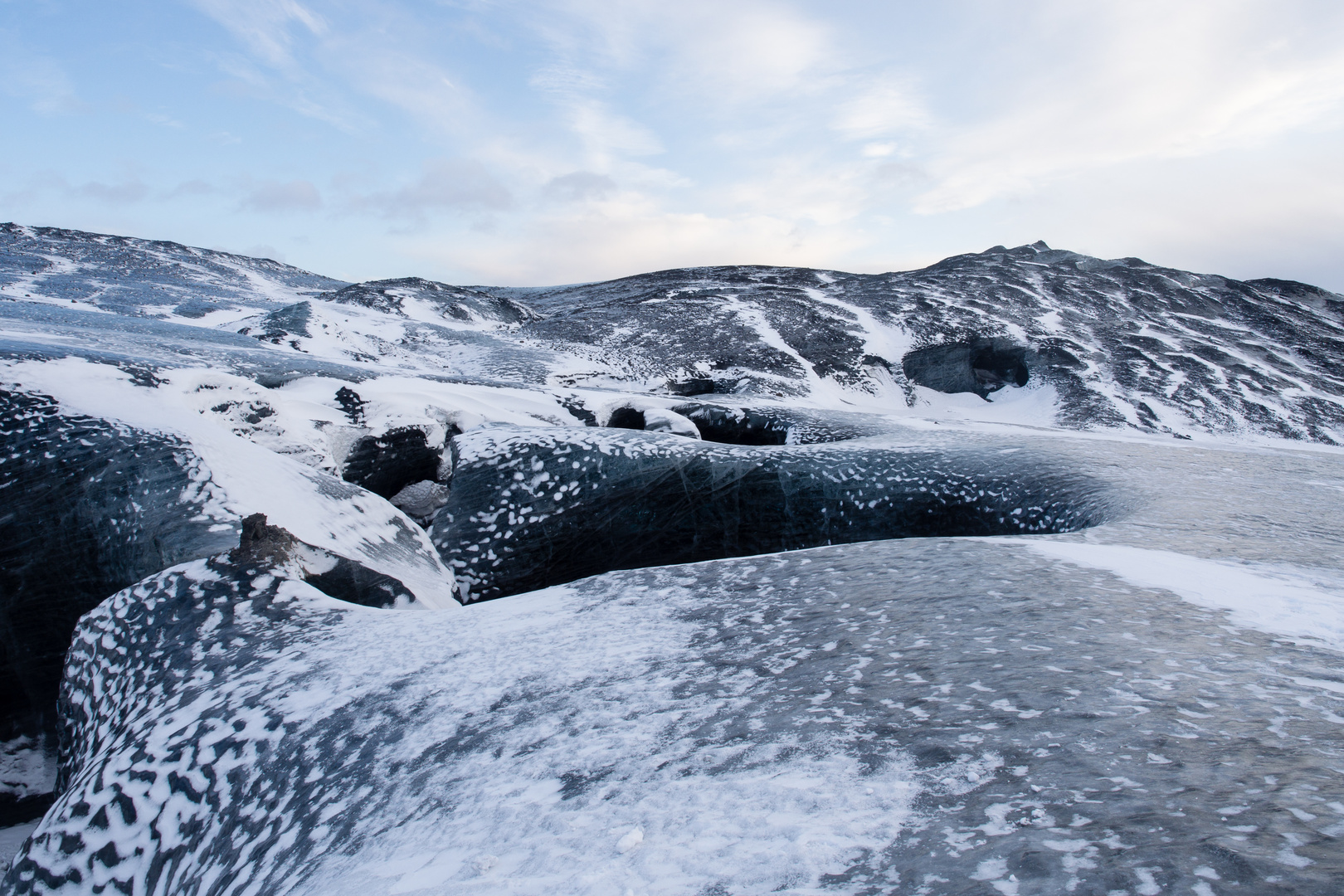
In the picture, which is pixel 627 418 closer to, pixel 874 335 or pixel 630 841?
pixel 630 841

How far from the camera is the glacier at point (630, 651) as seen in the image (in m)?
1.90

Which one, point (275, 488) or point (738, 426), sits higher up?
point (738, 426)

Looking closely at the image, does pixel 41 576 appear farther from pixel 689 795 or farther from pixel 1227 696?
pixel 1227 696

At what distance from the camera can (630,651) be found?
11.1 ft

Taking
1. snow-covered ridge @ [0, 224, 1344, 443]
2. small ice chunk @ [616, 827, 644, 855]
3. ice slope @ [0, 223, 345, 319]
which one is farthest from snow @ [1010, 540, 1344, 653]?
ice slope @ [0, 223, 345, 319]

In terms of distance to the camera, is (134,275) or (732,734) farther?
(134,275)

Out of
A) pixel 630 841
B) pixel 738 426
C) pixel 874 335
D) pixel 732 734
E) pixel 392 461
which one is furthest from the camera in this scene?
pixel 874 335

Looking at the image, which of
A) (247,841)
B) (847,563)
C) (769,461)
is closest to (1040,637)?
(847,563)

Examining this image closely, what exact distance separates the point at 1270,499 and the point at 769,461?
5074 millimetres

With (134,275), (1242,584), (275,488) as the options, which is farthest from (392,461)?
(134,275)

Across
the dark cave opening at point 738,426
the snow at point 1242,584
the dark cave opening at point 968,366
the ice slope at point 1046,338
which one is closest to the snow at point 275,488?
the snow at point 1242,584

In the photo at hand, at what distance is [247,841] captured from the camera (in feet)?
8.22

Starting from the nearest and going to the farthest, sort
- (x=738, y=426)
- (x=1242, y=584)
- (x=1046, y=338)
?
(x=1242, y=584), (x=738, y=426), (x=1046, y=338)

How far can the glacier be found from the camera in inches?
74.6
